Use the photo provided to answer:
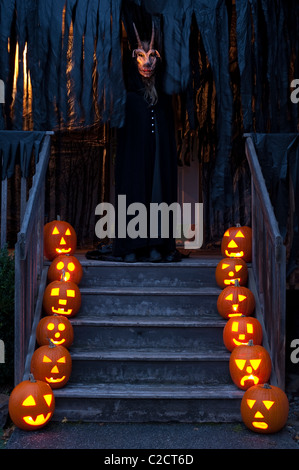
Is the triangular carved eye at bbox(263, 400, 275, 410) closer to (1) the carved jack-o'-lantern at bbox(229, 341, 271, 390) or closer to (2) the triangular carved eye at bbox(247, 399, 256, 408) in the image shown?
(2) the triangular carved eye at bbox(247, 399, 256, 408)

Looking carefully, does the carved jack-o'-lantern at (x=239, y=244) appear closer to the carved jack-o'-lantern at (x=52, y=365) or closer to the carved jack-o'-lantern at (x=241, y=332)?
the carved jack-o'-lantern at (x=241, y=332)

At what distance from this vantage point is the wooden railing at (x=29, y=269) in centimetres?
378

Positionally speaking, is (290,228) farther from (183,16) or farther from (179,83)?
(183,16)

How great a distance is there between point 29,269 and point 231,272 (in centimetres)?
180

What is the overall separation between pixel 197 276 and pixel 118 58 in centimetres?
223

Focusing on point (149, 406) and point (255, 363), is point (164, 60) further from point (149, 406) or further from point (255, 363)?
point (149, 406)

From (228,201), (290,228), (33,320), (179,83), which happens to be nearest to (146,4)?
(179,83)

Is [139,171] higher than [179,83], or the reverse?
[179,83]

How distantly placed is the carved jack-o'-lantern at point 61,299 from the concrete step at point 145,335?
124mm

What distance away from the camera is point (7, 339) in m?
4.38

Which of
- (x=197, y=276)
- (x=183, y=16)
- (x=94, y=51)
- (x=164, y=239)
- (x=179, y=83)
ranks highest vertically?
(x=183, y=16)

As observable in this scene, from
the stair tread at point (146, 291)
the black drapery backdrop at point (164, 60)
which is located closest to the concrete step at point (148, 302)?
the stair tread at point (146, 291)

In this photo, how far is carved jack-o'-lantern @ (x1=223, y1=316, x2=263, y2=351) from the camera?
13.2 feet
